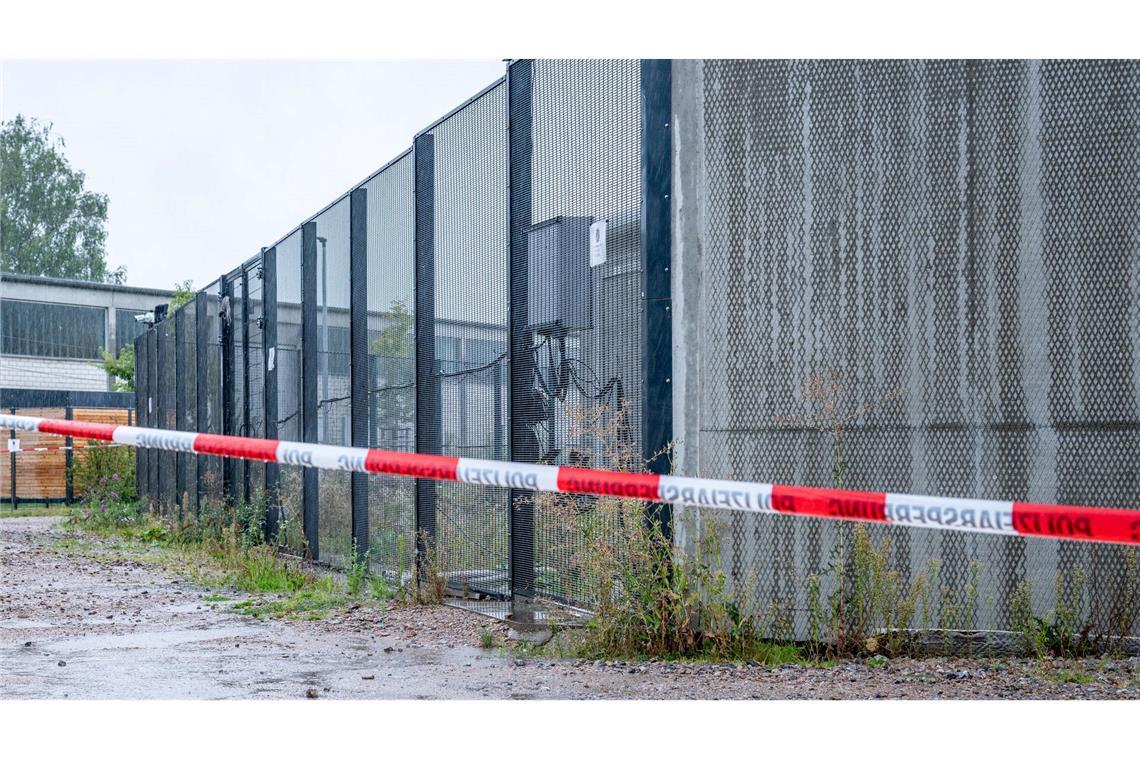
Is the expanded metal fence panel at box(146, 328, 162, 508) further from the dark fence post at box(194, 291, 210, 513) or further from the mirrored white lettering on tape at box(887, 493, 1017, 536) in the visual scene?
the mirrored white lettering on tape at box(887, 493, 1017, 536)

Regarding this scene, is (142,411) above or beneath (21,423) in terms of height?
beneath

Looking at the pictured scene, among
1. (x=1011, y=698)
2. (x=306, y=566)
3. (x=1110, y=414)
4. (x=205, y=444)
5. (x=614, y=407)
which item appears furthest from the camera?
(x=306, y=566)

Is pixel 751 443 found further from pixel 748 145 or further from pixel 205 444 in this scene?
pixel 205 444

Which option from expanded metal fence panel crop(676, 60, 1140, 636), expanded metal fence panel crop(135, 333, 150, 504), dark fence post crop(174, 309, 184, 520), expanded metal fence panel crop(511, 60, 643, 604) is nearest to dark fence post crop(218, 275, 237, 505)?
dark fence post crop(174, 309, 184, 520)

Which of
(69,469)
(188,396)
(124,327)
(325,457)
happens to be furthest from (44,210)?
(325,457)

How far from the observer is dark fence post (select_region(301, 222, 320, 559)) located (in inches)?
472

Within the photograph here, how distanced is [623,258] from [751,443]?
1367 millimetres

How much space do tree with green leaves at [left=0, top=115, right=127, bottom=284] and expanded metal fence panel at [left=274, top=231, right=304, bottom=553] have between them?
3967 centimetres

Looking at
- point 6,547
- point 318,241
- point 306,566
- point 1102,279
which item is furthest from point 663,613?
point 6,547

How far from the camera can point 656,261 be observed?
6.75 metres

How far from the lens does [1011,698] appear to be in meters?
5.23

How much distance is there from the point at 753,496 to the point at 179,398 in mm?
16630

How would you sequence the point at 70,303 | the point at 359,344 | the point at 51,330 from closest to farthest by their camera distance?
1. the point at 359,344
2. the point at 51,330
3. the point at 70,303

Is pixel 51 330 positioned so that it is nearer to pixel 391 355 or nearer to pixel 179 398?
pixel 179 398
